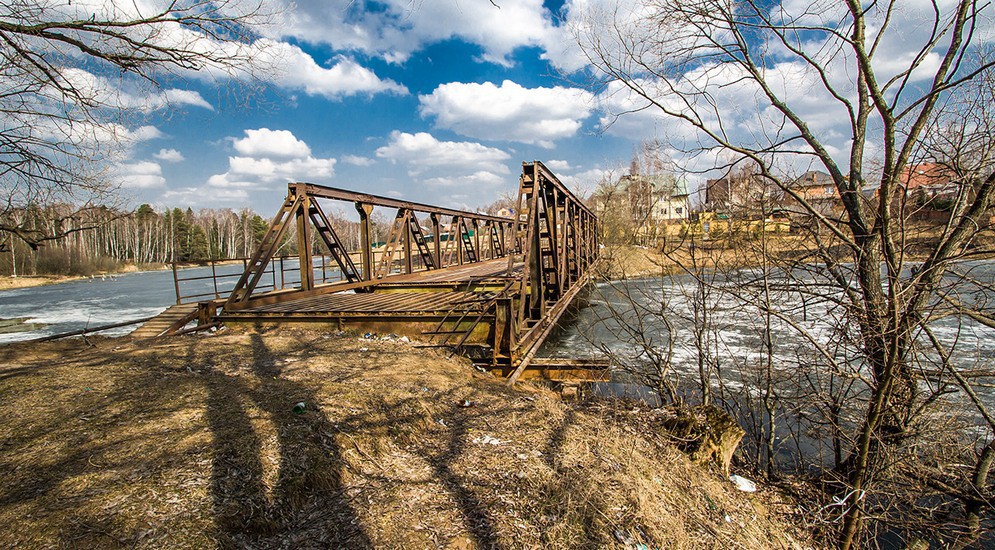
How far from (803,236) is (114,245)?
85.2 metres

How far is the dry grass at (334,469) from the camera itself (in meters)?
2.50

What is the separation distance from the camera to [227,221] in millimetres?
88938

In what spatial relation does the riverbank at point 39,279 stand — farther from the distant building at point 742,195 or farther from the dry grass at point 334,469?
the distant building at point 742,195

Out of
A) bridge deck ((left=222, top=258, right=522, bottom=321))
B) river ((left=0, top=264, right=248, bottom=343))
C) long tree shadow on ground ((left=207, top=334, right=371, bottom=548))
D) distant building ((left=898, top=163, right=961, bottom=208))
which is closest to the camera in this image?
long tree shadow on ground ((left=207, top=334, right=371, bottom=548))

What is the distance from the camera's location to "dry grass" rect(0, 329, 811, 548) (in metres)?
2.50

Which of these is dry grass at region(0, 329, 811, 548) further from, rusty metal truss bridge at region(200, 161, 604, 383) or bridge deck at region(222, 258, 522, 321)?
bridge deck at region(222, 258, 522, 321)

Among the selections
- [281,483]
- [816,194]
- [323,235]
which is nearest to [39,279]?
[323,235]

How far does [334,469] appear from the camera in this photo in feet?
10.1

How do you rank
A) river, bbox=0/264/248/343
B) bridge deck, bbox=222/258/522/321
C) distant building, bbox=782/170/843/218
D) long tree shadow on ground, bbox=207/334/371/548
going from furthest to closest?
river, bbox=0/264/248/343
bridge deck, bbox=222/258/522/321
distant building, bbox=782/170/843/218
long tree shadow on ground, bbox=207/334/371/548

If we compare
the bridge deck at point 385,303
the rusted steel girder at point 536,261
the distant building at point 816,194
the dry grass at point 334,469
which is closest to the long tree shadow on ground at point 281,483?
the dry grass at point 334,469

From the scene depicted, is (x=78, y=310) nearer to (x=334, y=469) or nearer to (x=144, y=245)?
(x=334, y=469)

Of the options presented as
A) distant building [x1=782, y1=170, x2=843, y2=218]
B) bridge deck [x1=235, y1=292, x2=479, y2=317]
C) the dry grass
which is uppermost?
distant building [x1=782, y1=170, x2=843, y2=218]

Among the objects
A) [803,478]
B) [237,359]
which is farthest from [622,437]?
[237,359]

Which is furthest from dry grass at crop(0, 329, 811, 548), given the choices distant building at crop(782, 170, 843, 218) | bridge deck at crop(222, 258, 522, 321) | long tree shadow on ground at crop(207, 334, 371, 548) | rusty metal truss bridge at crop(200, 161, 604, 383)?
distant building at crop(782, 170, 843, 218)
